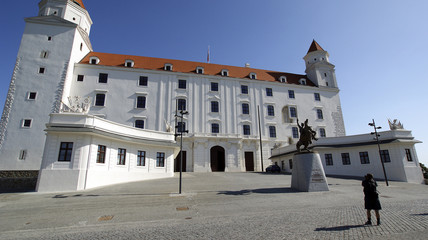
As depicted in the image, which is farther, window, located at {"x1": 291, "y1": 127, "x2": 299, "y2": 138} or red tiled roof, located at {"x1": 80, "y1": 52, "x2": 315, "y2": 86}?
window, located at {"x1": 291, "y1": 127, "x2": 299, "y2": 138}

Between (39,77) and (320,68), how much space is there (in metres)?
45.8

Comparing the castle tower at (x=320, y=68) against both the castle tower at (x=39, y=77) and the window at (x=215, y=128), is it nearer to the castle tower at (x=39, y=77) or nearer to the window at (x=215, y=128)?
the window at (x=215, y=128)

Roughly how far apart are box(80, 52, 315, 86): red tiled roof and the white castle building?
0.19 m

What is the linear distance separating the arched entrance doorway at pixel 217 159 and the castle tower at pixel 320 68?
76.9 feet

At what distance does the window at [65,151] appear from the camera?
1512 centimetres

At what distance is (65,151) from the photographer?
15258mm

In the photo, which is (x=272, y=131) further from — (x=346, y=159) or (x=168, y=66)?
(x=168, y=66)

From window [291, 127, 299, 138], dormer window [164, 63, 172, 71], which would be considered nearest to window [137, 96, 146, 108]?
dormer window [164, 63, 172, 71]

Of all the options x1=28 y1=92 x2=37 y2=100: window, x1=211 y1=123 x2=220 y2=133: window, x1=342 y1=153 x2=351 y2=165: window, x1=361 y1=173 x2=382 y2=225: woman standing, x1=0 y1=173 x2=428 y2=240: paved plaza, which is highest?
x1=28 y1=92 x2=37 y2=100: window

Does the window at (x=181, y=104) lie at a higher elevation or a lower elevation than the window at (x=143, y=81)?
lower

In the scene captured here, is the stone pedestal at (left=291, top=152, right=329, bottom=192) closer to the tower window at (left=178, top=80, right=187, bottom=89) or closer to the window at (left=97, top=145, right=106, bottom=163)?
the window at (left=97, top=145, right=106, bottom=163)

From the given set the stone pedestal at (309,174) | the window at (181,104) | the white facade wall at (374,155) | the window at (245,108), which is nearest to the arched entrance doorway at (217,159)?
the window at (245,108)

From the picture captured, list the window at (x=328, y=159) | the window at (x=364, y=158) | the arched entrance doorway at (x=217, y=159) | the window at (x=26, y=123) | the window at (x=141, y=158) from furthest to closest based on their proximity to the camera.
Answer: the arched entrance doorway at (x=217, y=159), the window at (x=328, y=159), the window at (x=26, y=123), the window at (x=364, y=158), the window at (x=141, y=158)

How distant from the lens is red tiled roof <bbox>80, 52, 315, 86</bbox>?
35.5 metres
